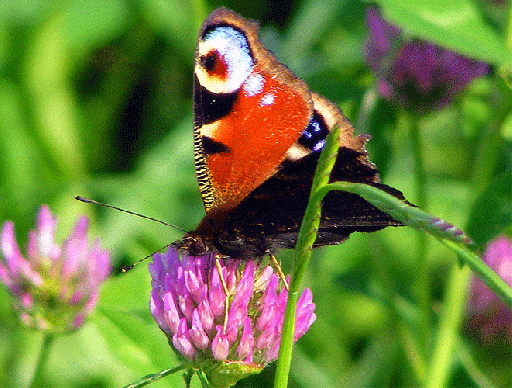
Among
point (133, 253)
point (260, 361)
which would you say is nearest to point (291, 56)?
point (133, 253)

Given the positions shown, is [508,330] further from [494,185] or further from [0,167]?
[0,167]

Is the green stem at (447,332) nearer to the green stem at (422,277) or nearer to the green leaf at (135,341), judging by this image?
the green stem at (422,277)

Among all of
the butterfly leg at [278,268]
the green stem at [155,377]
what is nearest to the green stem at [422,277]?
the butterfly leg at [278,268]

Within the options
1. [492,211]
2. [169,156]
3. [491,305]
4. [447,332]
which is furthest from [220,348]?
[169,156]

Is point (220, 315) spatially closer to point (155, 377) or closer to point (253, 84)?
point (155, 377)

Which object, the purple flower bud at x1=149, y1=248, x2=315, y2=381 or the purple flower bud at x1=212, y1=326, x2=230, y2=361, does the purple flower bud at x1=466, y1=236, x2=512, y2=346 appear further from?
the purple flower bud at x1=212, y1=326, x2=230, y2=361

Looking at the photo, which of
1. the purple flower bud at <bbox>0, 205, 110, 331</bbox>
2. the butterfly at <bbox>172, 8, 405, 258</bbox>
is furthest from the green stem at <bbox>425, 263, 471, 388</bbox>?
the purple flower bud at <bbox>0, 205, 110, 331</bbox>
